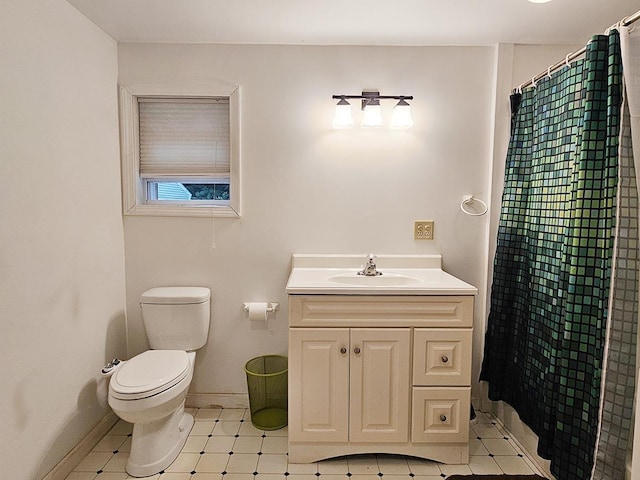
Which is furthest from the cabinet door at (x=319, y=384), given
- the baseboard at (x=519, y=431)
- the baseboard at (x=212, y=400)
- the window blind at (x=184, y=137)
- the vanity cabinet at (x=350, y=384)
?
the window blind at (x=184, y=137)

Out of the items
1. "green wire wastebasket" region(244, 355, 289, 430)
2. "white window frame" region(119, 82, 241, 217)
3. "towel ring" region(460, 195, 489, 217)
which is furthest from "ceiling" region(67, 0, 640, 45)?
"green wire wastebasket" region(244, 355, 289, 430)

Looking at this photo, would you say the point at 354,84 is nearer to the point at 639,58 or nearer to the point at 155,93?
the point at 155,93

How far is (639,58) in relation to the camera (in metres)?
1.32

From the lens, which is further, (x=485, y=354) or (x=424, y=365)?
(x=485, y=354)

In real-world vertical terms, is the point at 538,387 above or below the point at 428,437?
above

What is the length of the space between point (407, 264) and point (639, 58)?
139cm

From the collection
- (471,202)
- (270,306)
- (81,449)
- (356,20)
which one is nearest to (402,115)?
(356,20)

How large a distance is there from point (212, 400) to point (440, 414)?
1.36m

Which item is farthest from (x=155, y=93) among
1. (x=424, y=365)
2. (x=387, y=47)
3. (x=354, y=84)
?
(x=424, y=365)

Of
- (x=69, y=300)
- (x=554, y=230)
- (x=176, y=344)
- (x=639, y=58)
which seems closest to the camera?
(x=639, y=58)

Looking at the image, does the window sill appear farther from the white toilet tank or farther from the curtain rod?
the curtain rod

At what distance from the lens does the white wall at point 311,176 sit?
7.45ft

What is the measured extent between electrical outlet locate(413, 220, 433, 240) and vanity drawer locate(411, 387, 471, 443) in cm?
87

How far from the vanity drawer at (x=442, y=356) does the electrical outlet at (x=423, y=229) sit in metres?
0.66
